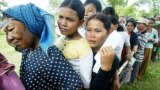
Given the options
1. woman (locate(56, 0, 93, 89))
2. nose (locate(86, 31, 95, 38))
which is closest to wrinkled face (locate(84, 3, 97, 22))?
nose (locate(86, 31, 95, 38))

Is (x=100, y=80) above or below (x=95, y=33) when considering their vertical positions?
below

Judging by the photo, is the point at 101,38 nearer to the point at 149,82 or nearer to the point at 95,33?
the point at 95,33

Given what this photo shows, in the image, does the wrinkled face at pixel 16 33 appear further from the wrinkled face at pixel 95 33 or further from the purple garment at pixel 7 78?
the wrinkled face at pixel 95 33

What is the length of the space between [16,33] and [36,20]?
132mm

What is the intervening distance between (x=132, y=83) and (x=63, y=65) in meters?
6.34

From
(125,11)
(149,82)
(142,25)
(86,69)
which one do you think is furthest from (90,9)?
(125,11)

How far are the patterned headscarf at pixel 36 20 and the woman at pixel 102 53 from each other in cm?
40

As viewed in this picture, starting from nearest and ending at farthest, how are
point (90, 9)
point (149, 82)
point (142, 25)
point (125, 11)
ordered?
point (90, 9) < point (142, 25) < point (149, 82) < point (125, 11)

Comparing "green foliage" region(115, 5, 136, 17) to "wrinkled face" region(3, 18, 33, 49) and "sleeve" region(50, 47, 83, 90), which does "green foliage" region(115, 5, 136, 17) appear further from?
"wrinkled face" region(3, 18, 33, 49)

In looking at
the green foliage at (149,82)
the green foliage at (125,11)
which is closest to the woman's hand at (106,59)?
the green foliage at (149,82)

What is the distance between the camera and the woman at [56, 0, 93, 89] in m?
1.96

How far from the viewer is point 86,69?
198 cm

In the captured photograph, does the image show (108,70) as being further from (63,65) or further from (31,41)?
(31,41)

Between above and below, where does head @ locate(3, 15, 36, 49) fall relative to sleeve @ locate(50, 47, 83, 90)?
above
